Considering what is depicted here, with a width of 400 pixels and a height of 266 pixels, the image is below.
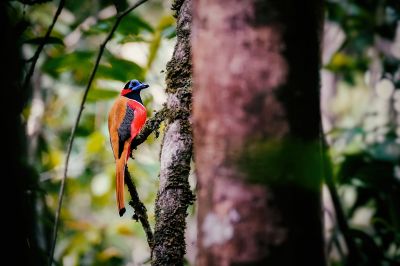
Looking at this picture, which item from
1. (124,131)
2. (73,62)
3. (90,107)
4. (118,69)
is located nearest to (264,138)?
(124,131)

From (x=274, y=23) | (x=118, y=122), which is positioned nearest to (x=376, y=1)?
(x=118, y=122)

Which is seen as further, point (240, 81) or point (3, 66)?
point (3, 66)

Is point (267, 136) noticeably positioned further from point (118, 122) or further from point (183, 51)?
point (118, 122)

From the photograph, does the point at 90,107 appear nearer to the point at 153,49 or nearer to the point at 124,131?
the point at 153,49

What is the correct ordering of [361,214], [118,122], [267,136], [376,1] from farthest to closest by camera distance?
[361,214], [376,1], [118,122], [267,136]

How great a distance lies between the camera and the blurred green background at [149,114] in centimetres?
344

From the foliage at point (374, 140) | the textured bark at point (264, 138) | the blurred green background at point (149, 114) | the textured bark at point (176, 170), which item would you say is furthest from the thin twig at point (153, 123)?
the foliage at point (374, 140)

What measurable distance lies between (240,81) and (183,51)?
1.23 meters

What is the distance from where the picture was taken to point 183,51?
2.16 metres

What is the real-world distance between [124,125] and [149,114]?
43 centimetres

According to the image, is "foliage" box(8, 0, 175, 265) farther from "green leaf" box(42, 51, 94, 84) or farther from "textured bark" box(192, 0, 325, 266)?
"textured bark" box(192, 0, 325, 266)

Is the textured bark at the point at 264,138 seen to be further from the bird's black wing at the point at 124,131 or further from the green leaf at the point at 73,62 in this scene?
the green leaf at the point at 73,62

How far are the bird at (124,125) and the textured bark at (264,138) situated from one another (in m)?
1.42

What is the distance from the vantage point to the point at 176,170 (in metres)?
1.93
